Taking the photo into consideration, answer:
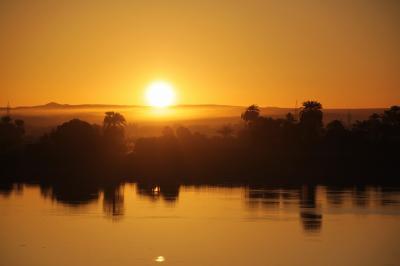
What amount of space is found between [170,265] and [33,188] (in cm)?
6074

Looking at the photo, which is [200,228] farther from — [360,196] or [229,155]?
[229,155]

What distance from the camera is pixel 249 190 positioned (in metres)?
90.7

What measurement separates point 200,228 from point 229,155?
76367 millimetres

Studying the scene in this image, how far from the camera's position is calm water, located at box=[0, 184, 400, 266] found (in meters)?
41.2

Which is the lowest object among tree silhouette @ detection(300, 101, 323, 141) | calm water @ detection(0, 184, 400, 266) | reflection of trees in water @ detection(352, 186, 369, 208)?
calm water @ detection(0, 184, 400, 266)

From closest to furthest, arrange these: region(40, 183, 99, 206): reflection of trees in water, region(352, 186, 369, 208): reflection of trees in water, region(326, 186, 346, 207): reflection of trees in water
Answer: region(352, 186, 369, 208): reflection of trees in water
region(326, 186, 346, 207): reflection of trees in water
region(40, 183, 99, 206): reflection of trees in water

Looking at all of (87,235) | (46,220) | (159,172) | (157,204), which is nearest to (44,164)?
(159,172)

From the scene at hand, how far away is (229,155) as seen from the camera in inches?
5118

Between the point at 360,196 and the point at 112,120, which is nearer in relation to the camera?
the point at 360,196

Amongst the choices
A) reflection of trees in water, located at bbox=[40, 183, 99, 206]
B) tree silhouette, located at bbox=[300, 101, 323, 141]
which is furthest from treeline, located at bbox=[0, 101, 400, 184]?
reflection of trees in water, located at bbox=[40, 183, 99, 206]

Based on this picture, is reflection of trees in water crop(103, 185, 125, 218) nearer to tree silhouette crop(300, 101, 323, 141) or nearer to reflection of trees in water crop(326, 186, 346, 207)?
reflection of trees in water crop(326, 186, 346, 207)

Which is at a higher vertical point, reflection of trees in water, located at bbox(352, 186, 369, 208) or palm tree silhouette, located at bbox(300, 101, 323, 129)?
palm tree silhouette, located at bbox(300, 101, 323, 129)

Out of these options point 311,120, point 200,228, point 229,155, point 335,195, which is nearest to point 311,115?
point 311,120

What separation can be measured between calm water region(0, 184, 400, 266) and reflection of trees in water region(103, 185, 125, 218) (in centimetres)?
12
